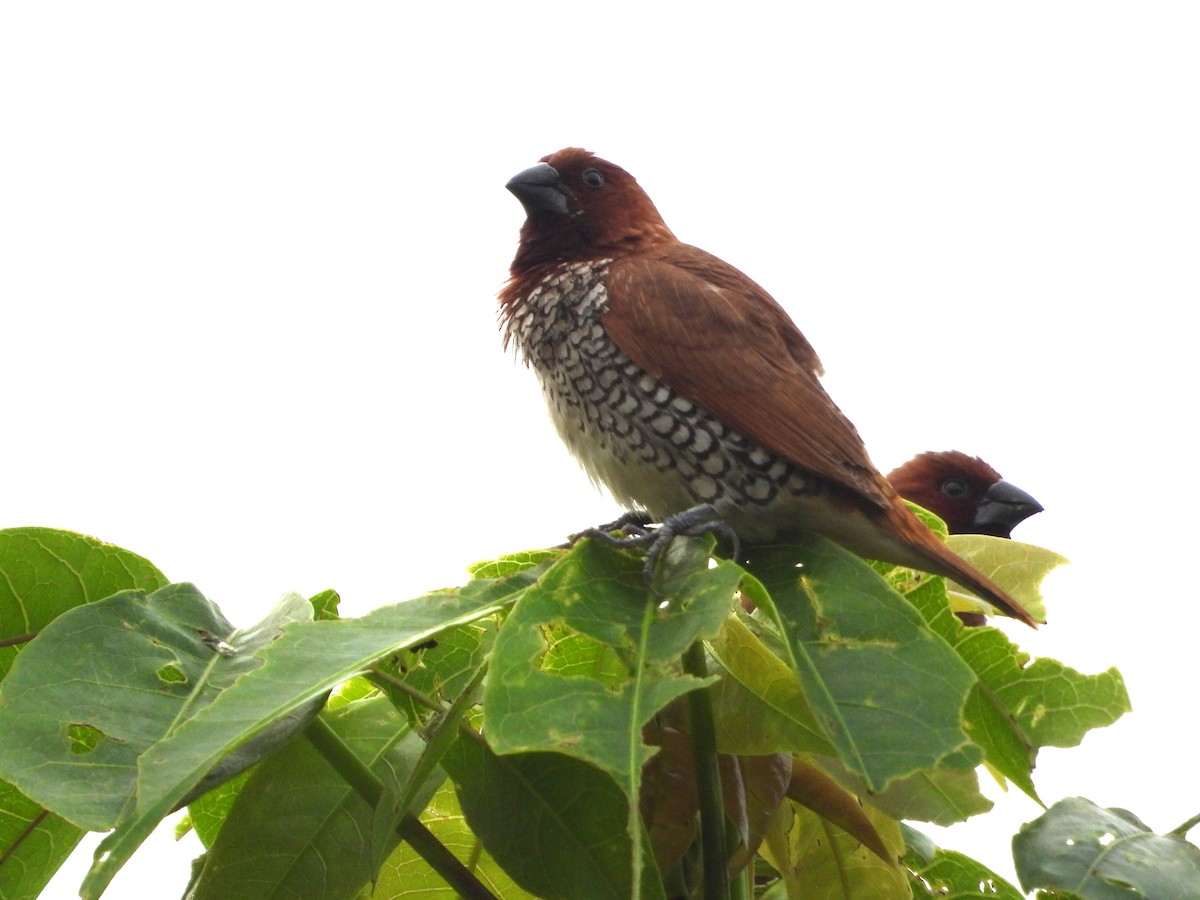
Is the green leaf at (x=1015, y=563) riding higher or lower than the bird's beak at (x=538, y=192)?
lower

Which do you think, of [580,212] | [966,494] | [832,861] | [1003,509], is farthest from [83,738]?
[966,494]

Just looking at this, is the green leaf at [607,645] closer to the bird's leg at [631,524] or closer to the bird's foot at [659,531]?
the bird's foot at [659,531]

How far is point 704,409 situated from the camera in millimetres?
2480

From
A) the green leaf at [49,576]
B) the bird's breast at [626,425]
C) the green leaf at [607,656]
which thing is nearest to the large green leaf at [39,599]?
the green leaf at [49,576]

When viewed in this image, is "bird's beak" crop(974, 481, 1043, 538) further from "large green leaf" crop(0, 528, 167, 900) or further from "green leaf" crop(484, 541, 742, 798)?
"large green leaf" crop(0, 528, 167, 900)

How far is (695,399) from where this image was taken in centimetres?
248

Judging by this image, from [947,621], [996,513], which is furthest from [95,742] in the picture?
[996,513]

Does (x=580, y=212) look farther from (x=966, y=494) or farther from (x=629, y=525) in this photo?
(x=966, y=494)

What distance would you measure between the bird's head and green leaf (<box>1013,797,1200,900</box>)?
1836mm

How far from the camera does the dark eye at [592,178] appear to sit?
3.31 metres

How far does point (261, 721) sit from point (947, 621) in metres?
0.91

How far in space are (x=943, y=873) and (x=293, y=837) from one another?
0.84 m

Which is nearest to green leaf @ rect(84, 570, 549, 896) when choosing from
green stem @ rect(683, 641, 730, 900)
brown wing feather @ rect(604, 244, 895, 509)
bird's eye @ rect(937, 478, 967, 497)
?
green stem @ rect(683, 641, 730, 900)

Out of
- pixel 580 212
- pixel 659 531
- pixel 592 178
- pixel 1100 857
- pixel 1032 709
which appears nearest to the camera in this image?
pixel 1100 857
